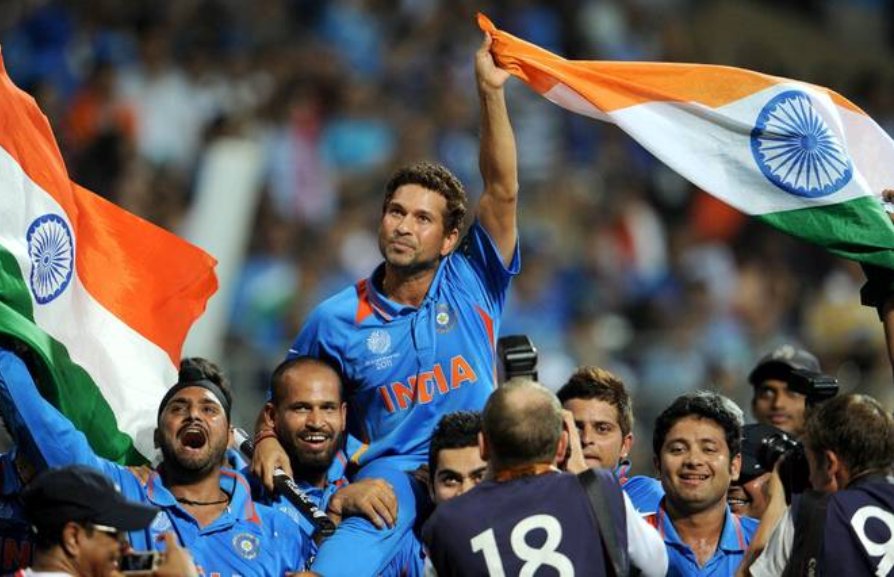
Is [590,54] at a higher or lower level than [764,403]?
higher

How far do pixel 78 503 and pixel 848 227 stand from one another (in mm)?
3455

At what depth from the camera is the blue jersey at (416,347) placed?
24.7ft

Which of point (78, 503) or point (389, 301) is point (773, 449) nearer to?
point (389, 301)

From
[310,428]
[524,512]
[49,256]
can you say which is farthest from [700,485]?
[49,256]

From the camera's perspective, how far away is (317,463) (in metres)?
7.59

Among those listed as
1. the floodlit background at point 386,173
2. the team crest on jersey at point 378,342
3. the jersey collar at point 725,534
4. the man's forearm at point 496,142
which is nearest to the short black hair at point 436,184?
the man's forearm at point 496,142

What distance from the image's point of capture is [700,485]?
23.4 ft

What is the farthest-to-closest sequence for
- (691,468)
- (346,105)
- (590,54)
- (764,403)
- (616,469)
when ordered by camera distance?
(590,54) < (346,105) < (764,403) < (616,469) < (691,468)

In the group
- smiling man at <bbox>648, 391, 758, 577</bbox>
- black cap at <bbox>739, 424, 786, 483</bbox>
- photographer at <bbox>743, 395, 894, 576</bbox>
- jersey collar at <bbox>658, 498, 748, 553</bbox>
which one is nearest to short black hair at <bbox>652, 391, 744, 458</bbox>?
smiling man at <bbox>648, 391, 758, 577</bbox>

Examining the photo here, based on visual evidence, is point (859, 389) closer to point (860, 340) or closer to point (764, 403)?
point (860, 340)

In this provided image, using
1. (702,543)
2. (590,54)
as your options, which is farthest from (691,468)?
(590,54)

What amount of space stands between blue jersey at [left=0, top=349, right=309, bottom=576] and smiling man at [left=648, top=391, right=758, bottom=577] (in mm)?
1508

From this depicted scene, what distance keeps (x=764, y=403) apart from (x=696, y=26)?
10368 mm

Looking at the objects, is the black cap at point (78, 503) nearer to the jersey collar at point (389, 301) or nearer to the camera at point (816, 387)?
the jersey collar at point (389, 301)
